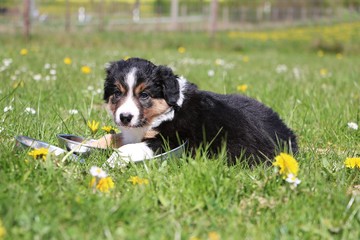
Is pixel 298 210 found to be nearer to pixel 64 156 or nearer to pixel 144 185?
pixel 144 185

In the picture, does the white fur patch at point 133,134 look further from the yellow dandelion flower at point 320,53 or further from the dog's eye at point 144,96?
the yellow dandelion flower at point 320,53

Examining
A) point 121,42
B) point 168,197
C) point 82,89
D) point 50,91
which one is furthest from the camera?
point 121,42

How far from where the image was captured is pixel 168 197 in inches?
108

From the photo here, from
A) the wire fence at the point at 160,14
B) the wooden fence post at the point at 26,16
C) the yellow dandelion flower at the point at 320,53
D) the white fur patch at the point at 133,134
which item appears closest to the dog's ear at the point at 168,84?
the white fur patch at the point at 133,134

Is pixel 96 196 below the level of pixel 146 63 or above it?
below

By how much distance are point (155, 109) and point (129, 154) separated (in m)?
0.40

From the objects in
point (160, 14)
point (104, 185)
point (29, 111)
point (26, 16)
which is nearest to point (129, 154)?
point (104, 185)

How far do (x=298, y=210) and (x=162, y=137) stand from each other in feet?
3.71

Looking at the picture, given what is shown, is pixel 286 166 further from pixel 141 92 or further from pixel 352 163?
pixel 141 92

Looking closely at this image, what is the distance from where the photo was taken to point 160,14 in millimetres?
25062

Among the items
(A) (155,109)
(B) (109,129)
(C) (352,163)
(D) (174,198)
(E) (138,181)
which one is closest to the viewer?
(D) (174,198)

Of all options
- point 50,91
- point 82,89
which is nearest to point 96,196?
point 50,91

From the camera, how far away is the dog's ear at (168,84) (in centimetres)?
363

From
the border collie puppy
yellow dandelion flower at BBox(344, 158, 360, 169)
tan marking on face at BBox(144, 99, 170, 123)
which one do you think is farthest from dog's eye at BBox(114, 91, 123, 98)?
yellow dandelion flower at BBox(344, 158, 360, 169)
